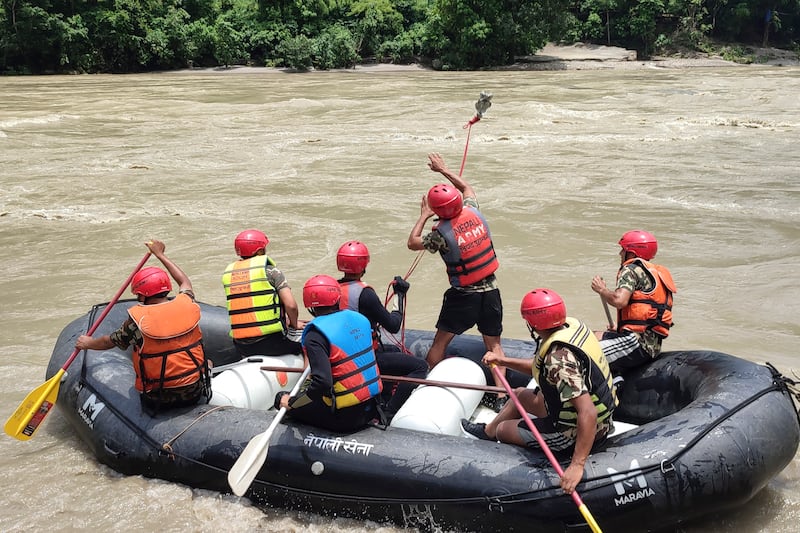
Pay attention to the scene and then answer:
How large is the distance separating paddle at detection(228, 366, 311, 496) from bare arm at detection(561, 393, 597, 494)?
4.32 feet

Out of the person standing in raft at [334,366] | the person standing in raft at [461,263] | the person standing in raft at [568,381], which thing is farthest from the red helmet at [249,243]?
the person standing in raft at [568,381]

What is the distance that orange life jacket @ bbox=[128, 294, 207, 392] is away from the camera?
3809mm

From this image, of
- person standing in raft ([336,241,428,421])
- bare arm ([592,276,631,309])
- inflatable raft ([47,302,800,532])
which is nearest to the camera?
inflatable raft ([47,302,800,532])

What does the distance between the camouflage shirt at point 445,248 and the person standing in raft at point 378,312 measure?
0.88 ft

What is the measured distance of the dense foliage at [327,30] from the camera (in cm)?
3095

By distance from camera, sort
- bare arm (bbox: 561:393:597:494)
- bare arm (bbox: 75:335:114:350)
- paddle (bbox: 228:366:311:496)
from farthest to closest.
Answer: bare arm (bbox: 75:335:114:350), paddle (bbox: 228:366:311:496), bare arm (bbox: 561:393:597:494)

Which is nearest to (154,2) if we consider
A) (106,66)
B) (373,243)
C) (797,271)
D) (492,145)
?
(106,66)

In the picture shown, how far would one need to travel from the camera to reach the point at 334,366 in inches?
142

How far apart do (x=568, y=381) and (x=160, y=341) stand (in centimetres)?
198

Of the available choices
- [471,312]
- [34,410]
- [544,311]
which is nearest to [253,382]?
[34,410]

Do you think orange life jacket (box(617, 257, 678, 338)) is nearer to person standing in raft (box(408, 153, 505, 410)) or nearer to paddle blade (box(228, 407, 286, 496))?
person standing in raft (box(408, 153, 505, 410))

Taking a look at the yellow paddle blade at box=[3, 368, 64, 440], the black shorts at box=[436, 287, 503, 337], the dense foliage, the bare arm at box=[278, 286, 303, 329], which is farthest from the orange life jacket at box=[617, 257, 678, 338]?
the dense foliage

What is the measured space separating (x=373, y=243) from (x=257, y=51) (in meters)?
28.4

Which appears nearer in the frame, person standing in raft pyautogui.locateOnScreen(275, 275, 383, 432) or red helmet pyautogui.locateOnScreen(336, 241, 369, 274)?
person standing in raft pyautogui.locateOnScreen(275, 275, 383, 432)
